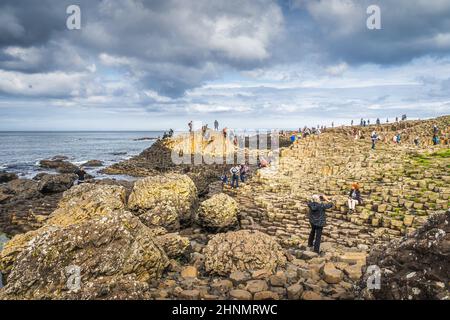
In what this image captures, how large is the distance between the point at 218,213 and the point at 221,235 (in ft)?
16.5

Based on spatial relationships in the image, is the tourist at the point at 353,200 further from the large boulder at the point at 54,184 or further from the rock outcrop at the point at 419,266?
the large boulder at the point at 54,184

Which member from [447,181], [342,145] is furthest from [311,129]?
[447,181]

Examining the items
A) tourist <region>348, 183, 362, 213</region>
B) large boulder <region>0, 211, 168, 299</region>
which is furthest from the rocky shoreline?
tourist <region>348, 183, 362, 213</region>

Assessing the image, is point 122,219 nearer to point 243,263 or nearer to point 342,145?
point 243,263

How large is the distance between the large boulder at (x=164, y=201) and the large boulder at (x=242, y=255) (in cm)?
555

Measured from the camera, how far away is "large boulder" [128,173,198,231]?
567 inches

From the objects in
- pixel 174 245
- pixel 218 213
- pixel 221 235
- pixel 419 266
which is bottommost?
pixel 218 213

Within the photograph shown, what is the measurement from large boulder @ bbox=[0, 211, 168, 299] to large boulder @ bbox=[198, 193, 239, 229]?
21.2ft

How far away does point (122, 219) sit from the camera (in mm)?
8453

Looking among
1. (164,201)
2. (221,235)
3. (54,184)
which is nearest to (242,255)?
(221,235)

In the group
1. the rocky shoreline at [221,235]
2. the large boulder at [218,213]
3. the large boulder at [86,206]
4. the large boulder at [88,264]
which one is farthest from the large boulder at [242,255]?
the large boulder at [218,213]

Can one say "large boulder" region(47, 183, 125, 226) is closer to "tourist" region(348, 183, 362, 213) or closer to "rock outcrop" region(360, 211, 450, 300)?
"rock outcrop" region(360, 211, 450, 300)

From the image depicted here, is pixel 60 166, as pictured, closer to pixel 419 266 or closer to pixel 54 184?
pixel 54 184

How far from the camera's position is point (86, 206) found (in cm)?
1310
